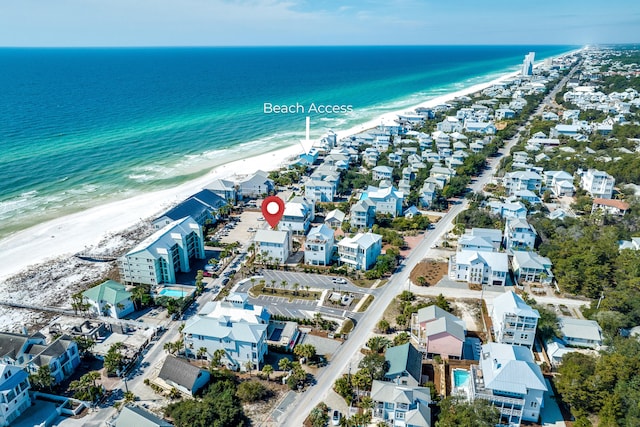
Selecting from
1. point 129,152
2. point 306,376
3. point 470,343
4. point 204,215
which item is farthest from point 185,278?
point 129,152

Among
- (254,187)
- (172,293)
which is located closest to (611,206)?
(254,187)

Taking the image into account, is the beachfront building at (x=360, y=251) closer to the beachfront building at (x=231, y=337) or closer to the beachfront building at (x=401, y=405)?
the beachfront building at (x=231, y=337)

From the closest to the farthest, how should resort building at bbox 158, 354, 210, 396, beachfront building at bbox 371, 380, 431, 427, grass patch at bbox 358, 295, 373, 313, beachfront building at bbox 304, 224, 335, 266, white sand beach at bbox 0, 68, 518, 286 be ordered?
1. beachfront building at bbox 371, 380, 431, 427
2. resort building at bbox 158, 354, 210, 396
3. grass patch at bbox 358, 295, 373, 313
4. beachfront building at bbox 304, 224, 335, 266
5. white sand beach at bbox 0, 68, 518, 286

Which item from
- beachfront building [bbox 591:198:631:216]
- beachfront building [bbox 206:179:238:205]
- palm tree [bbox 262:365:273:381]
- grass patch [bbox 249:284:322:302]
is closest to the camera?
palm tree [bbox 262:365:273:381]

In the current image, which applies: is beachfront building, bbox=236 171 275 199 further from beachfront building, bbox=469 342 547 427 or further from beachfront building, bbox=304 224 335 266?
beachfront building, bbox=469 342 547 427

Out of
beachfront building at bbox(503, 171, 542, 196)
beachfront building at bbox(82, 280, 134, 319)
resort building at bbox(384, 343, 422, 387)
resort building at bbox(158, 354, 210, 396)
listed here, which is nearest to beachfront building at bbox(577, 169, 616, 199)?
beachfront building at bbox(503, 171, 542, 196)

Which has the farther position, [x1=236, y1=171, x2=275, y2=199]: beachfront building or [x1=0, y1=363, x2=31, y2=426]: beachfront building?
[x1=236, y1=171, x2=275, y2=199]: beachfront building

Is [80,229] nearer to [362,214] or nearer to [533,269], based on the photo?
[362,214]
